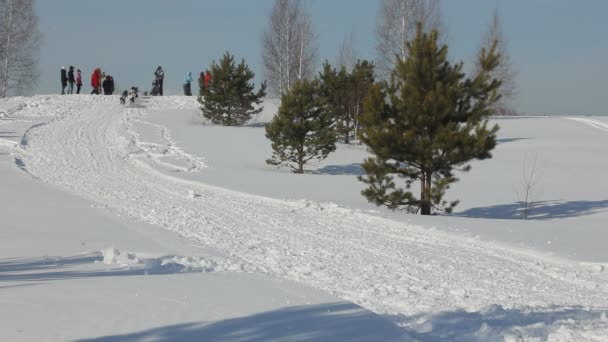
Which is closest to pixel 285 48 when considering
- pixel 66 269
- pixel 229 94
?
pixel 229 94

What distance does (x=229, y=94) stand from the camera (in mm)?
29656

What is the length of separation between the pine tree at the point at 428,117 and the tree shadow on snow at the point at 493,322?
6.68 meters

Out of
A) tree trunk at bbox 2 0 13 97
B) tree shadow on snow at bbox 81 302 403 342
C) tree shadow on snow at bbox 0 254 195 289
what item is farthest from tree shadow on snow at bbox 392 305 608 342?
tree trunk at bbox 2 0 13 97

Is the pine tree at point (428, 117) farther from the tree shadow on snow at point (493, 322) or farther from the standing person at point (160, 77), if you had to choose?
the standing person at point (160, 77)

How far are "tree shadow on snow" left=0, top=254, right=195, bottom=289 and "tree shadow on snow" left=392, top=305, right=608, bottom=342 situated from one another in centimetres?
274

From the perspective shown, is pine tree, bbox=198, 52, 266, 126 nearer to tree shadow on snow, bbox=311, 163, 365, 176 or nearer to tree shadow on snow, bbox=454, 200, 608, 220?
tree shadow on snow, bbox=311, 163, 365, 176

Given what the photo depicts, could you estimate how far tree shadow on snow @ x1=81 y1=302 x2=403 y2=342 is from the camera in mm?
3973

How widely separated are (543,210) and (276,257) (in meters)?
9.42

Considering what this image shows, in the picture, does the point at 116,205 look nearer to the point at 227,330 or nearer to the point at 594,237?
the point at 227,330

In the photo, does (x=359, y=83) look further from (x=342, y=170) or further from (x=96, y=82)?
(x=96, y=82)

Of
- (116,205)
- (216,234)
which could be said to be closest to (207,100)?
(116,205)

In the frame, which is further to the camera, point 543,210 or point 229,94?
point 229,94

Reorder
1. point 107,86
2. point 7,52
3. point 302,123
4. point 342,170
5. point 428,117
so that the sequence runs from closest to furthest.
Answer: point 428,117 → point 302,123 → point 342,170 → point 7,52 → point 107,86

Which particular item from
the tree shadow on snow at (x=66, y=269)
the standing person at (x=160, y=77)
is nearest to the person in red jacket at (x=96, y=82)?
the standing person at (x=160, y=77)
